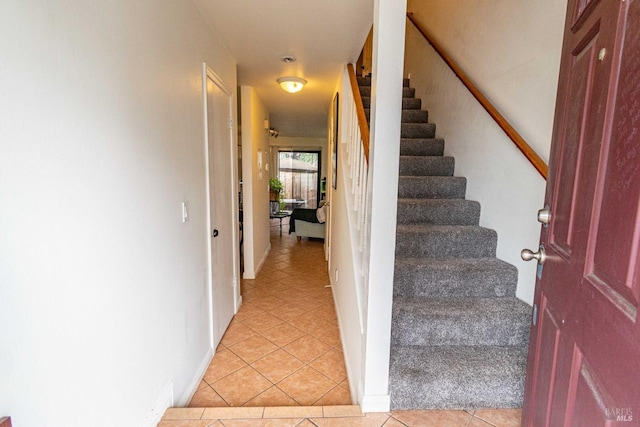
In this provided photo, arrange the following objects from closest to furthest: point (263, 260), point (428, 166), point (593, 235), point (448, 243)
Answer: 1. point (593, 235)
2. point (448, 243)
3. point (428, 166)
4. point (263, 260)

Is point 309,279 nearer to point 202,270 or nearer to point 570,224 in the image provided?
point 202,270

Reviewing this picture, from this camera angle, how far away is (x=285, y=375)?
2064 mm

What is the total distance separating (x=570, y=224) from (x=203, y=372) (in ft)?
6.99

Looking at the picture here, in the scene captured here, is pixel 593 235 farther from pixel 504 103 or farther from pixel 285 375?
pixel 285 375

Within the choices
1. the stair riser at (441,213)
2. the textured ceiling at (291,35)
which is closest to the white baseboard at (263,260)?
the textured ceiling at (291,35)

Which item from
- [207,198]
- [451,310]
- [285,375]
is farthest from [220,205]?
[451,310]

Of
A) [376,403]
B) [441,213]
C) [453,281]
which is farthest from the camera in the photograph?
[441,213]

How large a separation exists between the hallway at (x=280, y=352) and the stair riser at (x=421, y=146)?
1704 millimetres

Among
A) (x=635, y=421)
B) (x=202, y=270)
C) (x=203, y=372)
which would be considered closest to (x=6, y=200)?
(x=635, y=421)

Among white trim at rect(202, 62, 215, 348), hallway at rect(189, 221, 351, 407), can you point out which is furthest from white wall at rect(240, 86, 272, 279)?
white trim at rect(202, 62, 215, 348)

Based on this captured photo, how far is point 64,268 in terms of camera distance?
2.84ft

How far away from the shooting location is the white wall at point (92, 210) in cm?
73

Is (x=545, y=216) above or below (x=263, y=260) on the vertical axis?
above

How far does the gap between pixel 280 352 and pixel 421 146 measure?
2170 mm
